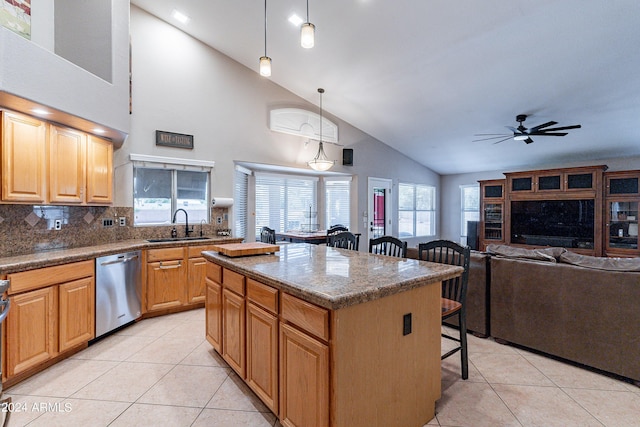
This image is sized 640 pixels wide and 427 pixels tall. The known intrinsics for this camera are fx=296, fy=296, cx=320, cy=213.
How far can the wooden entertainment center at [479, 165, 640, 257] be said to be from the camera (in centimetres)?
536

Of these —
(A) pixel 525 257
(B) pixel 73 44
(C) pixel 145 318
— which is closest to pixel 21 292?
(C) pixel 145 318

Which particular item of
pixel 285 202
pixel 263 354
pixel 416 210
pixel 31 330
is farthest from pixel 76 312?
pixel 416 210

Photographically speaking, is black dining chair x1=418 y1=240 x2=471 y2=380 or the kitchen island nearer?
the kitchen island

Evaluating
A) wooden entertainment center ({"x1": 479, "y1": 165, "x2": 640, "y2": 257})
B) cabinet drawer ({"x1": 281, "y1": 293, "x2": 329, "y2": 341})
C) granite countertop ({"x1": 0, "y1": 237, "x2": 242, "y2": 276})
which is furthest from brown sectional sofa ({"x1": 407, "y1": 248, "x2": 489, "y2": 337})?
wooden entertainment center ({"x1": 479, "y1": 165, "x2": 640, "y2": 257})

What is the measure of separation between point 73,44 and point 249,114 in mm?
2282

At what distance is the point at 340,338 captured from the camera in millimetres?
1340

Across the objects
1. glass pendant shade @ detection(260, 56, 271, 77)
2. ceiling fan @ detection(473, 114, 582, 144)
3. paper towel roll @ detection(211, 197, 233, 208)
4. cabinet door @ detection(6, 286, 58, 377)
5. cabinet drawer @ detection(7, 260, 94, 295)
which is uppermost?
glass pendant shade @ detection(260, 56, 271, 77)

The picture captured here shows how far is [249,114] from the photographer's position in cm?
491

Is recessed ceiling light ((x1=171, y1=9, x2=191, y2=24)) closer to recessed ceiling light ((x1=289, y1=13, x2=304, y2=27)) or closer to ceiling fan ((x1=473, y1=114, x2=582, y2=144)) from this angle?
recessed ceiling light ((x1=289, y1=13, x2=304, y2=27))

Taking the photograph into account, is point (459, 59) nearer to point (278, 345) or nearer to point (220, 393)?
point (278, 345)

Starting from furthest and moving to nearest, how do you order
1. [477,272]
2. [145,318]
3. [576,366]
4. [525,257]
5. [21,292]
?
[145,318] < [477,272] < [525,257] < [576,366] < [21,292]

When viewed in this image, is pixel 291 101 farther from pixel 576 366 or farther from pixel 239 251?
pixel 576 366

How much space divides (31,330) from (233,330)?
5.31ft

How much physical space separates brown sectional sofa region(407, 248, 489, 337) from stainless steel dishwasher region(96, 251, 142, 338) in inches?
144
